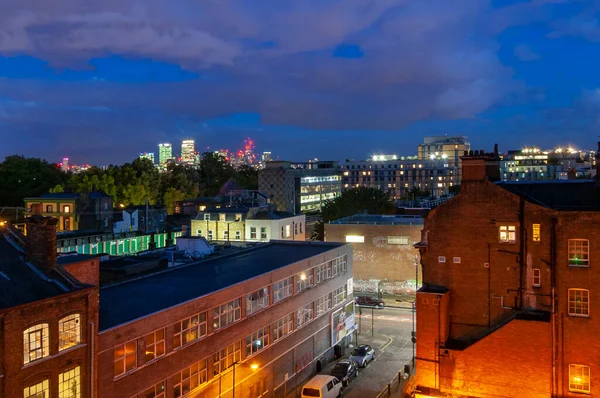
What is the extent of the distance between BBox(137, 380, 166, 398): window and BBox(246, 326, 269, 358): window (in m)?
7.52

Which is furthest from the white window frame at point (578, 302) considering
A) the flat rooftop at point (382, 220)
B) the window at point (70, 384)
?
the flat rooftop at point (382, 220)

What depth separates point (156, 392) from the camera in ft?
82.6

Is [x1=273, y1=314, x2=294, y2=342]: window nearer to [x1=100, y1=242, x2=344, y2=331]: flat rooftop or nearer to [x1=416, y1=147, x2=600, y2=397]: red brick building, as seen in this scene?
[x1=100, y1=242, x2=344, y2=331]: flat rooftop

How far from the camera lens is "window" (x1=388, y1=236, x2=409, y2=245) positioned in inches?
2486

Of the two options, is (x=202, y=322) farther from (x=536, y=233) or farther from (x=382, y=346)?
(x=382, y=346)

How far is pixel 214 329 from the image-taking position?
96.1ft

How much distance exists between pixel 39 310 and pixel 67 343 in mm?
1852

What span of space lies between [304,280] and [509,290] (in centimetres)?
1430

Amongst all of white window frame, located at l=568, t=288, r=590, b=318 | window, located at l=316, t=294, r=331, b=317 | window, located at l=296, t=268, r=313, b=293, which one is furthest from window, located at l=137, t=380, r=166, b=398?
white window frame, located at l=568, t=288, r=590, b=318

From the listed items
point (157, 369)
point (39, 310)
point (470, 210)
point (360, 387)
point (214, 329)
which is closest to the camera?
point (39, 310)

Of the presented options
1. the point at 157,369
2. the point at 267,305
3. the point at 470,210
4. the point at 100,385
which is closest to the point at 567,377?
the point at 470,210

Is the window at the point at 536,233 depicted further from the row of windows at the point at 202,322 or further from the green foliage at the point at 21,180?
the green foliage at the point at 21,180

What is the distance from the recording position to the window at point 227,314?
1162 inches

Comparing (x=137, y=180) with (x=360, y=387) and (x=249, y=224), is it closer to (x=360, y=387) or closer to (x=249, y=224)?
(x=249, y=224)
